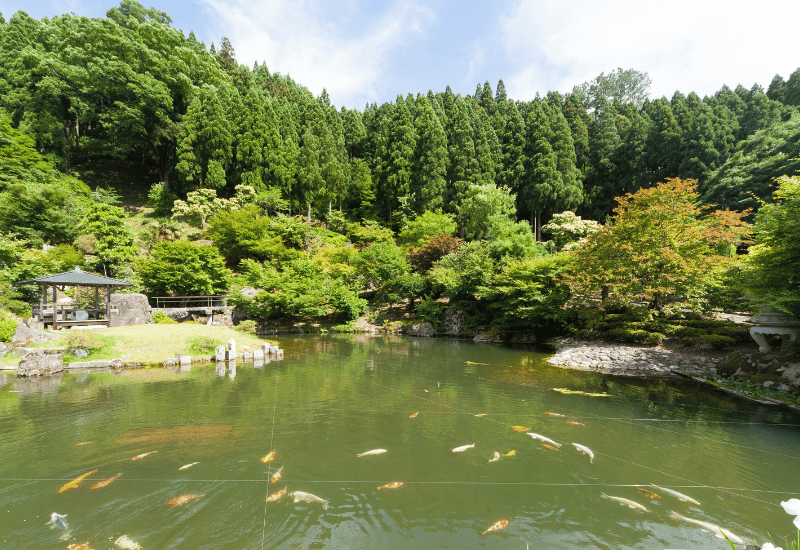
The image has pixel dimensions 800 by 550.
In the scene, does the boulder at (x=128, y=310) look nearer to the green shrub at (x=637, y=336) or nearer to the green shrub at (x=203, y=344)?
the green shrub at (x=203, y=344)

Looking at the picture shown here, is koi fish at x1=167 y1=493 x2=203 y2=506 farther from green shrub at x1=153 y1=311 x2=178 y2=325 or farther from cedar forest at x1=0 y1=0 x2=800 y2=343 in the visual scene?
green shrub at x1=153 y1=311 x2=178 y2=325

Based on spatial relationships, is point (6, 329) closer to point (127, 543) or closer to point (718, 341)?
point (127, 543)

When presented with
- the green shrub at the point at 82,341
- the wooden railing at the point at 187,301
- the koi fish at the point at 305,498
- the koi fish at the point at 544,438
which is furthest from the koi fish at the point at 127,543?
the wooden railing at the point at 187,301

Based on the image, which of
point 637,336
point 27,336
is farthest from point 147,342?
point 637,336

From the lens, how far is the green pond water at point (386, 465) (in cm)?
279

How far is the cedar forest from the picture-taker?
1344 centimetres

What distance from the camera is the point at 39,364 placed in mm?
7805

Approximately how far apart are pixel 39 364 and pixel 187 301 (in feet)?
30.8

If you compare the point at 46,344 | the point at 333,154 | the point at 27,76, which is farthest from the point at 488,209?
the point at 27,76

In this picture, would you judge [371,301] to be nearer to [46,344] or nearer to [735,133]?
[46,344]

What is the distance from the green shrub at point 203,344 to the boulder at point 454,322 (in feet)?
32.2

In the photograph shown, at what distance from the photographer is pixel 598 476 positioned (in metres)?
3.61

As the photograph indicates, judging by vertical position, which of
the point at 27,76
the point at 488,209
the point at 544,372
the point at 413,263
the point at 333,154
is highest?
the point at 27,76

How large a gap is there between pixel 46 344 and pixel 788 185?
16.8 meters
